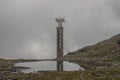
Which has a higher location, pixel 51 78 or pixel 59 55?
pixel 59 55

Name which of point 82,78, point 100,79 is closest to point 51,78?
point 82,78

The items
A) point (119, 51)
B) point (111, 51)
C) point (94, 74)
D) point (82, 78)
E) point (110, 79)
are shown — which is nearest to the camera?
point (110, 79)

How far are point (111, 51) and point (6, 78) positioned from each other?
11857cm

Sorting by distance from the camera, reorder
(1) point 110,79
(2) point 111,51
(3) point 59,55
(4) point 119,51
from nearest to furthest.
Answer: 1. (1) point 110,79
2. (4) point 119,51
3. (2) point 111,51
4. (3) point 59,55

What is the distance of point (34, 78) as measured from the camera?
72.9 metres

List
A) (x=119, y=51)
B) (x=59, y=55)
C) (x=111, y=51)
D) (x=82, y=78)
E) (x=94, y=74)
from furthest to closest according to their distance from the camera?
1. (x=59, y=55)
2. (x=111, y=51)
3. (x=119, y=51)
4. (x=94, y=74)
5. (x=82, y=78)

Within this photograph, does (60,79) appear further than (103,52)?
No

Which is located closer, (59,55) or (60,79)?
(60,79)

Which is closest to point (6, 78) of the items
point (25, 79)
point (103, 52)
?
point (25, 79)

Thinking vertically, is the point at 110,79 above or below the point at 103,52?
below

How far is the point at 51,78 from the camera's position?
7212cm

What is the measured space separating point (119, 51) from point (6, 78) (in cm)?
10917

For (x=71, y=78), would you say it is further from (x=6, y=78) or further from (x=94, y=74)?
(x=6, y=78)

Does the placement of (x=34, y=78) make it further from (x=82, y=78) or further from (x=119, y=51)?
(x=119, y=51)
